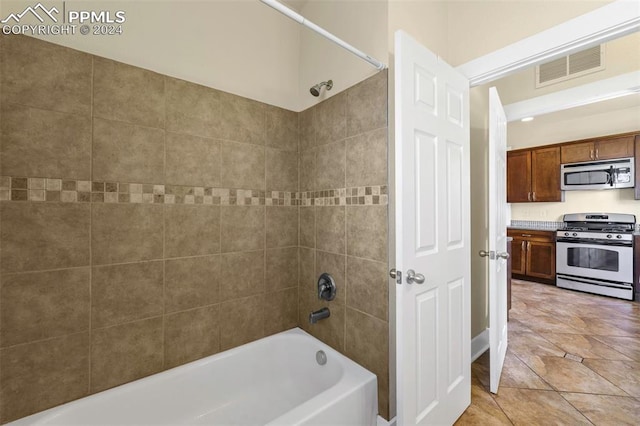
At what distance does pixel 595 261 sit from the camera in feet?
12.8

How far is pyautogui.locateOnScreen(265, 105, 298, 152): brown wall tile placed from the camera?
194cm

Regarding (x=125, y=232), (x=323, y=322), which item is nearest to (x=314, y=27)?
(x=125, y=232)

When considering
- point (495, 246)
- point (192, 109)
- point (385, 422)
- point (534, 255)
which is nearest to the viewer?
point (385, 422)

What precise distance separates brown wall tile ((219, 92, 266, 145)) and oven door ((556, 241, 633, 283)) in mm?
4939

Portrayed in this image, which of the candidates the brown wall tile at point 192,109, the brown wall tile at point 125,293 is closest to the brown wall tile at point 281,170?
the brown wall tile at point 192,109

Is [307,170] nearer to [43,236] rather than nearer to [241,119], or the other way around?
[241,119]

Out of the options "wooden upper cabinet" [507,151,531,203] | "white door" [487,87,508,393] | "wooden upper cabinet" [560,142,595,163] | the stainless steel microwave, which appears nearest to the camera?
"white door" [487,87,508,393]

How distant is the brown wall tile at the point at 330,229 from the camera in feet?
5.66

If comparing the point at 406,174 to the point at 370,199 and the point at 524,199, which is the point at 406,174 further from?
the point at 524,199

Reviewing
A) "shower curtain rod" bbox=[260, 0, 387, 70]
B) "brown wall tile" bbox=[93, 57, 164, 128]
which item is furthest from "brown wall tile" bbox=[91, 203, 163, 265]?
"shower curtain rod" bbox=[260, 0, 387, 70]

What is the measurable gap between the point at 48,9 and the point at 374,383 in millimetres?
2465

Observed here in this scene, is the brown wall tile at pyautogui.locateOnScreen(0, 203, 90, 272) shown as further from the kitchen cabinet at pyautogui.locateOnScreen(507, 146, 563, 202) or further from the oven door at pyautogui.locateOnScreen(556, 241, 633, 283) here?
the kitchen cabinet at pyautogui.locateOnScreen(507, 146, 563, 202)

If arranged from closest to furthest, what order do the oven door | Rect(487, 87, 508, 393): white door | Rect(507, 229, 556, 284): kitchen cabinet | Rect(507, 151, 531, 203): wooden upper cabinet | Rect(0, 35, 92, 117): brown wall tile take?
Rect(0, 35, 92, 117): brown wall tile
Rect(487, 87, 508, 393): white door
the oven door
Rect(507, 229, 556, 284): kitchen cabinet
Rect(507, 151, 531, 203): wooden upper cabinet

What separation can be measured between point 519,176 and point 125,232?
5.85 metres
